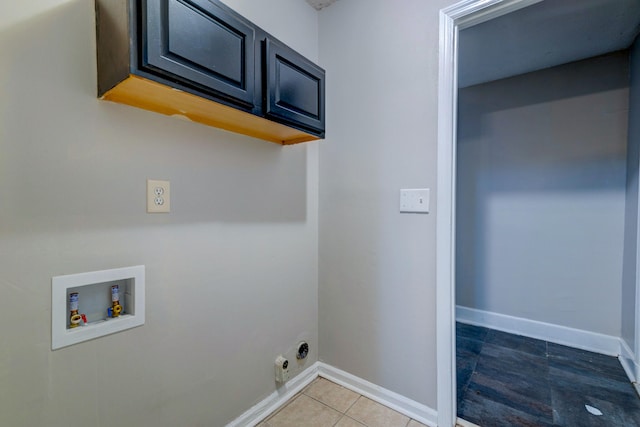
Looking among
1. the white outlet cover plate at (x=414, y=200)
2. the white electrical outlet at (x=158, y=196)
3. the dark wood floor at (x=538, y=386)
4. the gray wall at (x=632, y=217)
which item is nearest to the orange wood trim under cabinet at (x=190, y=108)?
the white electrical outlet at (x=158, y=196)

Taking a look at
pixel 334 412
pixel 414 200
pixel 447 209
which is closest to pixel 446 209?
pixel 447 209

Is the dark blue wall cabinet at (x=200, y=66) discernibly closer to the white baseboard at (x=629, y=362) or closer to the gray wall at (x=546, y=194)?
the gray wall at (x=546, y=194)

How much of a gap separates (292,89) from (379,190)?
2.32ft

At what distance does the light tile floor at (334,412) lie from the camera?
4.58 ft

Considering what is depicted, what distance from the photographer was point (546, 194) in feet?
7.64

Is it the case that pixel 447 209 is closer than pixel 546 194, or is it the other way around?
pixel 447 209

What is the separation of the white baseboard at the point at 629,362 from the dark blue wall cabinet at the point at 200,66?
2.48 meters

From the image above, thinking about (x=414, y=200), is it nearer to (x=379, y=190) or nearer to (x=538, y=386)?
(x=379, y=190)

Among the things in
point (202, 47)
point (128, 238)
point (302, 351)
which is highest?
point (202, 47)

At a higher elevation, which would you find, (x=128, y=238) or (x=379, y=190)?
(x=379, y=190)

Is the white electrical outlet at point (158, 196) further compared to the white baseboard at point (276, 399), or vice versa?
the white baseboard at point (276, 399)

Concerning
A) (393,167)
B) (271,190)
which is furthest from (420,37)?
(271,190)

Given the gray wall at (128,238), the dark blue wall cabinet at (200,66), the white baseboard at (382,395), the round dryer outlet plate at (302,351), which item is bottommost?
the white baseboard at (382,395)

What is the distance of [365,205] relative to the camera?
5.28 ft
